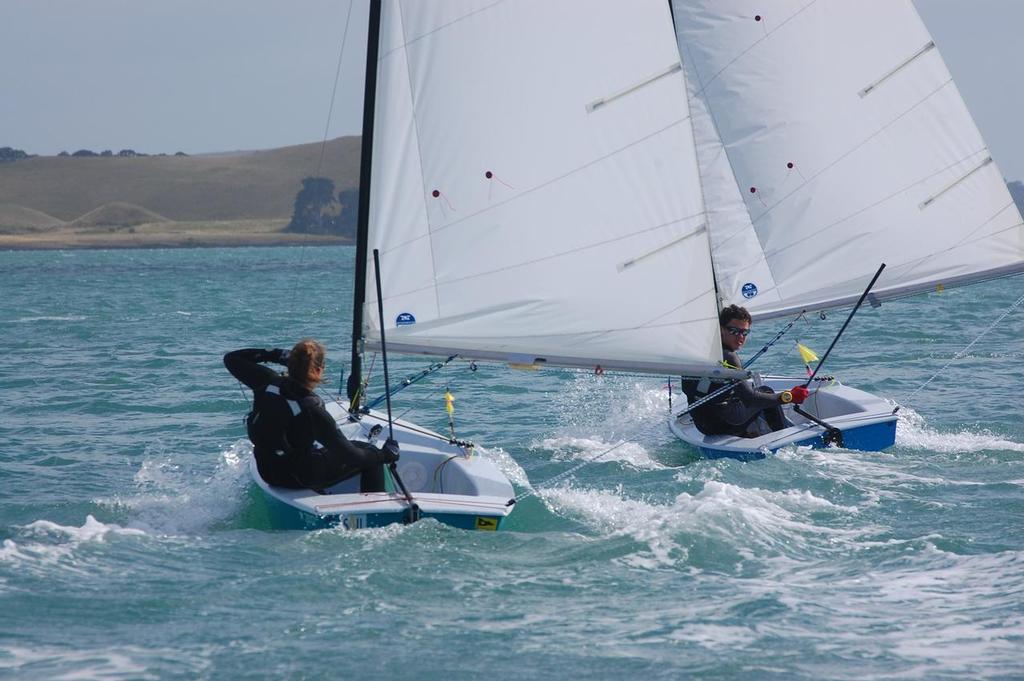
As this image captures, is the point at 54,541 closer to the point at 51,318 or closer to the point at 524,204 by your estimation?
the point at 524,204

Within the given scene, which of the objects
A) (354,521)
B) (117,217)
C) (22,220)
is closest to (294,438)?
(354,521)

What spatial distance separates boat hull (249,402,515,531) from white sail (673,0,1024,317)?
4.72 m

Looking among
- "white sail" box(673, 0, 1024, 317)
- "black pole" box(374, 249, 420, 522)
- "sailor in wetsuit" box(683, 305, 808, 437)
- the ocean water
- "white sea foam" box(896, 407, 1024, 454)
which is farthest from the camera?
"white sail" box(673, 0, 1024, 317)

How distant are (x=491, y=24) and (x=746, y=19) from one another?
4576 millimetres

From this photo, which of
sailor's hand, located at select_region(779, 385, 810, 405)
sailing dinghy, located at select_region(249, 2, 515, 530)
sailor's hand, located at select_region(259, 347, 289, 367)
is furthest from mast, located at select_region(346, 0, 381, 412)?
sailor's hand, located at select_region(779, 385, 810, 405)

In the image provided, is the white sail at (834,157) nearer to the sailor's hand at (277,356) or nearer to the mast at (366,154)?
the mast at (366,154)

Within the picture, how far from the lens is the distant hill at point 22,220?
166 meters

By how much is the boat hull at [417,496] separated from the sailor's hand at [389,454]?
210mm

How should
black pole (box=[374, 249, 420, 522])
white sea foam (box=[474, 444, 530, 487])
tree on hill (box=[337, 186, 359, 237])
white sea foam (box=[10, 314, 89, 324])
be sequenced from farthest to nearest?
tree on hill (box=[337, 186, 359, 237]) < white sea foam (box=[10, 314, 89, 324]) < white sea foam (box=[474, 444, 530, 487]) < black pole (box=[374, 249, 420, 522])

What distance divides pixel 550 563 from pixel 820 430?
3.99m

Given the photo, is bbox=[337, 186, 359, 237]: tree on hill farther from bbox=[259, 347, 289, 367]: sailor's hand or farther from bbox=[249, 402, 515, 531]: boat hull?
bbox=[259, 347, 289, 367]: sailor's hand

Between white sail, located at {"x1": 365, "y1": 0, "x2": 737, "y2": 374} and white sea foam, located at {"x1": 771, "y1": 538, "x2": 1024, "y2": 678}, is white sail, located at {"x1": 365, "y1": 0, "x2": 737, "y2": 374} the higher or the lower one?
the higher one

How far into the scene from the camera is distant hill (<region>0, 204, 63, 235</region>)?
165500 mm

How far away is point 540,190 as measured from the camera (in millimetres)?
10359
